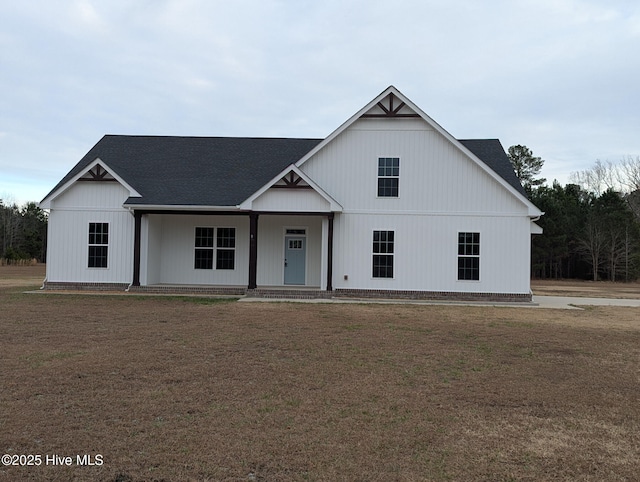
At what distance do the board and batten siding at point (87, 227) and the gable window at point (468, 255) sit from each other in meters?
12.2

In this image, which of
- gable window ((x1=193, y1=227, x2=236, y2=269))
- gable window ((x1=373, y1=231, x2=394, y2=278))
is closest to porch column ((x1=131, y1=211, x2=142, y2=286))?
gable window ((x1=193, y1=227, x2=236, y2=269))

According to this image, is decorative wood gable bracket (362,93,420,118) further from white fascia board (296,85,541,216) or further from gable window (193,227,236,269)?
gable window (193,227,236,269)

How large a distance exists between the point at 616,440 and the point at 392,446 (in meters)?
2.20

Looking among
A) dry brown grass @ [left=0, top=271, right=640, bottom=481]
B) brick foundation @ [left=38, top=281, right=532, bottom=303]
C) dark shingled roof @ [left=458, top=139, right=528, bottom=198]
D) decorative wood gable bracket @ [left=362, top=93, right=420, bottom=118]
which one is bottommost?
dry brown grass @ [left=0, top=271, right=640, bottom=481]

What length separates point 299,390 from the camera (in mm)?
6867

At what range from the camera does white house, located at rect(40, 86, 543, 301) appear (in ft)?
64.6

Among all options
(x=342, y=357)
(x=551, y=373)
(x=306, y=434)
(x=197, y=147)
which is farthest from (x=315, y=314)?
(x=197, y=147)

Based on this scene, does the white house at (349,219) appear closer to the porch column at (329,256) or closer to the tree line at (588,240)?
the porch column at (329,256)

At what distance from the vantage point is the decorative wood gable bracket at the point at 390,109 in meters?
19.9

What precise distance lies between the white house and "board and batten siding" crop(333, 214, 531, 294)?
4 cm

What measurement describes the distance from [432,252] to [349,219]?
10.6ft

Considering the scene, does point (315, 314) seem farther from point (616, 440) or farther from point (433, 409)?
point (616, 440)

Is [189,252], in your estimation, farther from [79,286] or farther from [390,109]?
[390,109]

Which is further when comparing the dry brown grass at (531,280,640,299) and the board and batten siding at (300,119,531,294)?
the dry brown grass at (531,280,640,299)
